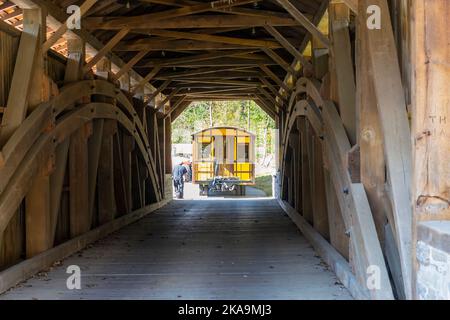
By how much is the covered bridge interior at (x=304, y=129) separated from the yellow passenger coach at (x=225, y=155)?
10.6m

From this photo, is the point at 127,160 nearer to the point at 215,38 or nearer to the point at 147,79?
the point at 147,79

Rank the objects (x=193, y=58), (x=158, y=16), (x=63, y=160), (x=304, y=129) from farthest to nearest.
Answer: (x=193, y=58) → (x=304, y=129) → (x=158, y=16) → (x=63, y=160)

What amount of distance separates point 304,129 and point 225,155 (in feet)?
44.9

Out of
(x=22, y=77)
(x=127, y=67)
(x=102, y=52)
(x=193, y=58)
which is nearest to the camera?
(x=22, y=77)

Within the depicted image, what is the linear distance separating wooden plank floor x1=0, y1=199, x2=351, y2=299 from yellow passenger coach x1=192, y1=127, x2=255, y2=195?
1265 cm

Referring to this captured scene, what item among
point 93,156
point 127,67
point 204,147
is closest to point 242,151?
point 204,147

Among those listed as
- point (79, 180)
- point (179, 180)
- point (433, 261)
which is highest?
point (79, 180)

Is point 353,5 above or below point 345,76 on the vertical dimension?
above

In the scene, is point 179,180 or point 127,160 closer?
point 127,160

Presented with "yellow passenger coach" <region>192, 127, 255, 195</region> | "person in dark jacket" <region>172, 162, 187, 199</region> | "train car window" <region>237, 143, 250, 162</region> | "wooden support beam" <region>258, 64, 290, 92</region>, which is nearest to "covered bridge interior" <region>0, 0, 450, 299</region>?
"wooden support beam" <region>258, 64, 290, 92</region>

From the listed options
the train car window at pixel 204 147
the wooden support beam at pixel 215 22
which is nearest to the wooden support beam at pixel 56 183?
the wooden support beam at pixel 215 22

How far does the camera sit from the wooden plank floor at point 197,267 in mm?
4137

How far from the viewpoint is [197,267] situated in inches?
203
